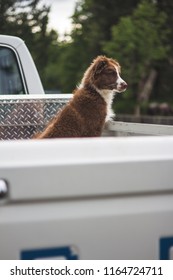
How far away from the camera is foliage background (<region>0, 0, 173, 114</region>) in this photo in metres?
34.4

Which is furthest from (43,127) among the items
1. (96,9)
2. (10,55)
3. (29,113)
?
(96,9)

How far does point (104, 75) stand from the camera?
579cm

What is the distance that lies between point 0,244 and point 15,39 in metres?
3.55

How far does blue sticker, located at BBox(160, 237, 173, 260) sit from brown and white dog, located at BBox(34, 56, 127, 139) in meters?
2.29

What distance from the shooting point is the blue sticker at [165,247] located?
236cm

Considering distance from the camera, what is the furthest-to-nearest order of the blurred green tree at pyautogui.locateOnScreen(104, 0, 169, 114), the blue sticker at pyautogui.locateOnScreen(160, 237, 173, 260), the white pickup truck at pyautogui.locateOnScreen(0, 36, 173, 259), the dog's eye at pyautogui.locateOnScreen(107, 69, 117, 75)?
the blurred green tree at pyautogui.locateOnScreen(104, 0, 169, 114)
the dog's eye at pyautogui.locateOnScreen(107, 69, 117, 75)
the blue sticker at pyautogui.locateOnScreen(160, 237, 173, 260)
the white pickup truck at pyautogui.locateOnScreen(0, 36, 173, 259)

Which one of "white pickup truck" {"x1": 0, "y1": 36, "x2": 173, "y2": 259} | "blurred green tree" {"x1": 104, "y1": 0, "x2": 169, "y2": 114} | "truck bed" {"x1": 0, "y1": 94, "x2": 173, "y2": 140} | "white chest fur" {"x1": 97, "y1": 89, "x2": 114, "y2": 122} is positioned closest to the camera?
"white pickup truck" {"x1": 0, "y1": 36, "x2": 173, "y2": 259}

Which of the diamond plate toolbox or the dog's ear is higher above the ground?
the dog's ear

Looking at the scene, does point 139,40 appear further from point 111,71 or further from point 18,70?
point 18,70

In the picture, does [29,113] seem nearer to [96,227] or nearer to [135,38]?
[96,227]

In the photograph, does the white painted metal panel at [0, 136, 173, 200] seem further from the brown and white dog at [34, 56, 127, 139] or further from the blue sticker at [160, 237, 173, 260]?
the brown and white dog at [34, 56, 127, 139]

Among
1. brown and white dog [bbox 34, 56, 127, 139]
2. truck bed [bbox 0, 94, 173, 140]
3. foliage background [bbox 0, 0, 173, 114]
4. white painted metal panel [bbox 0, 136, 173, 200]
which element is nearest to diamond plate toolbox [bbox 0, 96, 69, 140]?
truck bed [bbox 0, 94, 173, 140]

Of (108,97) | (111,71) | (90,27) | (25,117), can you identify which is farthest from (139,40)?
(25,117)

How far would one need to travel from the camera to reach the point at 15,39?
5.39m
